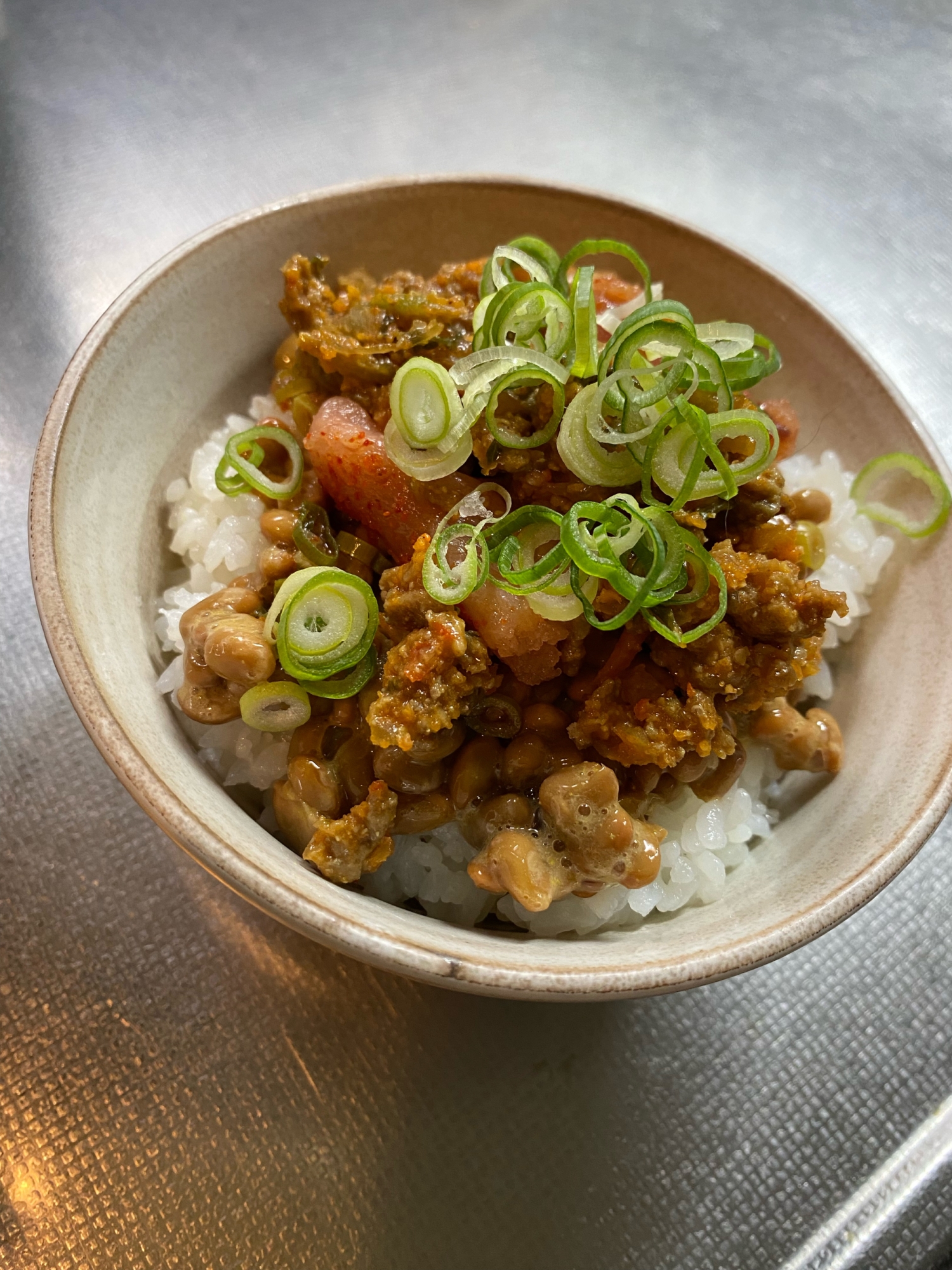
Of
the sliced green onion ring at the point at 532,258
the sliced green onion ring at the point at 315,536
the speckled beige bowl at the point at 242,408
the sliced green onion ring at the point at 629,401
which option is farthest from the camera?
the sliced green onion ring at the point at 532,258

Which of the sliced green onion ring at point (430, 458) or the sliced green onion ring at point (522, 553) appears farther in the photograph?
the sliced green onion ring at point (430, 458)

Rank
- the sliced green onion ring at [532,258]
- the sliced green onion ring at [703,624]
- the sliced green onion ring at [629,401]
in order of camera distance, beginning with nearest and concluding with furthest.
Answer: the sliced green onion ring at [703,624], the sliced green onion ring at [629,401], the sliced green onion ring at [532,258]

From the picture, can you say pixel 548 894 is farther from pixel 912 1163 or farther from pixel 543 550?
pixel 912 1163

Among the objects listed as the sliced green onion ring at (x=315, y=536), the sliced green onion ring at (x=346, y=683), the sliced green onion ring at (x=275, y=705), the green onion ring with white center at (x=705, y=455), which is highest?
the green onion ring with white center at (x=705, y=455)

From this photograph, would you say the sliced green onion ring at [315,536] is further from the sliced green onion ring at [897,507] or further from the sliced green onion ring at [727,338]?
the sliced green onion ring at [897,507]

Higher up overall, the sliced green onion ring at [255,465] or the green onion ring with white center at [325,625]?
the sliced green onion ring at [255,465]

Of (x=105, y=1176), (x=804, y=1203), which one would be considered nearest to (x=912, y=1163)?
(x=804, y=1203)

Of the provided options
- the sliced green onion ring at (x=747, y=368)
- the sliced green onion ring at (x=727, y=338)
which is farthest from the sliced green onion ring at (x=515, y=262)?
the sliced green onion ring at (x=747, y=368)

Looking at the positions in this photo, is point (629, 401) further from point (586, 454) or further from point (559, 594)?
point (559, 594)
